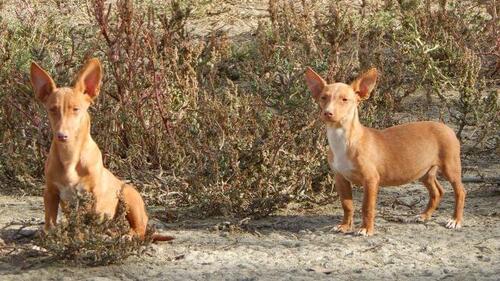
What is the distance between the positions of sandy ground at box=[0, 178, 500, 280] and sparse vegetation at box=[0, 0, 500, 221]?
310mm

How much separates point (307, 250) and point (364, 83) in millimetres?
1135

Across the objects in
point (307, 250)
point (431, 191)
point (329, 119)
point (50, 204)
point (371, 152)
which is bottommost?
point (307, 250)

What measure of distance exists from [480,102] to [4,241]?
13.7 feet

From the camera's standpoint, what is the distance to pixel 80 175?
596 centimetres

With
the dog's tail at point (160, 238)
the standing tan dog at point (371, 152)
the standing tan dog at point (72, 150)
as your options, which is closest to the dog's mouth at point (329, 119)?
the standing tan dog at point (371, 152)

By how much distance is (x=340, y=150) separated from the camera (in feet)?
21.7

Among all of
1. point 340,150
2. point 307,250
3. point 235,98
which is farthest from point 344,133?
point 235,98

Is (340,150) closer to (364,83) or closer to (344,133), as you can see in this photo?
(344,133)

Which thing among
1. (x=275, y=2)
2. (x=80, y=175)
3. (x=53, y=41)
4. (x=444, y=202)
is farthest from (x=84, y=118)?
(x=275, y=2)

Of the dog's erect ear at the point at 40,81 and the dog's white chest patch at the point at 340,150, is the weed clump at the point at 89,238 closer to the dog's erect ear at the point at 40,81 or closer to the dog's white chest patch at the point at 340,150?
the dog's erect ear at the point at 40,81

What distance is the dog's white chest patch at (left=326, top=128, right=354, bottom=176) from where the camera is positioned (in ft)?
21.6

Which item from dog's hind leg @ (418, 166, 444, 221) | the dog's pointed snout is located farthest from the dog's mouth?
the dog's pointed snout

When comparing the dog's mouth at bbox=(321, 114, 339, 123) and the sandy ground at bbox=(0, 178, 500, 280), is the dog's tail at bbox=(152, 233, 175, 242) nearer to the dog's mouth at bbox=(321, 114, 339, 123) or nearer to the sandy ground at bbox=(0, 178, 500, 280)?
the sandy ground at bbox=(0, 178, 500, 280)

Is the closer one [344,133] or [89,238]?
[89,238]
